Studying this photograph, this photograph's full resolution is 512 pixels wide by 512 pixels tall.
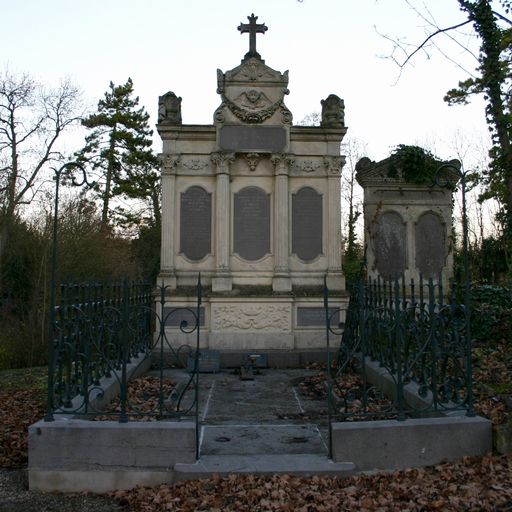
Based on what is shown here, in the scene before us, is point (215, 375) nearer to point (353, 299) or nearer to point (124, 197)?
point (353, 299)

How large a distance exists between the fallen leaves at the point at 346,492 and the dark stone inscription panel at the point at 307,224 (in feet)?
22.6

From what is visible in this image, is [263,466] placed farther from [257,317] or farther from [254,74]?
[254,74]

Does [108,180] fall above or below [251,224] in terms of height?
above

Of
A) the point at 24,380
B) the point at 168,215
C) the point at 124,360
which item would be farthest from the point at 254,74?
the point at 124,360

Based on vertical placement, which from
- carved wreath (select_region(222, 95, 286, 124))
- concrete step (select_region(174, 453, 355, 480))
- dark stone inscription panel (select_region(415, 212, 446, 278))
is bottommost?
concrete step (select_region(174, 453, 355, 480))

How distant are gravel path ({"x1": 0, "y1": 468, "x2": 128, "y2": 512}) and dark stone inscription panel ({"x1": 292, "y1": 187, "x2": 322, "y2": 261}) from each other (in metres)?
7.43

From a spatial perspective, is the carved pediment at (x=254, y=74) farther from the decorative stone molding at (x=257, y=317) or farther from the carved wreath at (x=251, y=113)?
the decorative stone molding at (x=257, y=317)

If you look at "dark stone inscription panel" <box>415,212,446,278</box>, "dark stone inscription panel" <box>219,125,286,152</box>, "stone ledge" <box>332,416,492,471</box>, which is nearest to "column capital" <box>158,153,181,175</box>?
"dark stone inscription panel" <box>219,125,286,152</box>

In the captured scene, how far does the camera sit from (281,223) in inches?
431

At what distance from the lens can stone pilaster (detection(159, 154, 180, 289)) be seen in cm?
1084

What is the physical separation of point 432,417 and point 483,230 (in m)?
21.9

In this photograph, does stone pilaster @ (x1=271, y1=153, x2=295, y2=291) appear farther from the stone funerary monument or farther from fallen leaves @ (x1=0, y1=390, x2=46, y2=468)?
fallen leaves @ (x1=0, y1=390, x2=46, y2=468)

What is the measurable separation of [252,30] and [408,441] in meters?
9.80

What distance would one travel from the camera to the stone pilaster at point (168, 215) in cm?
1084
